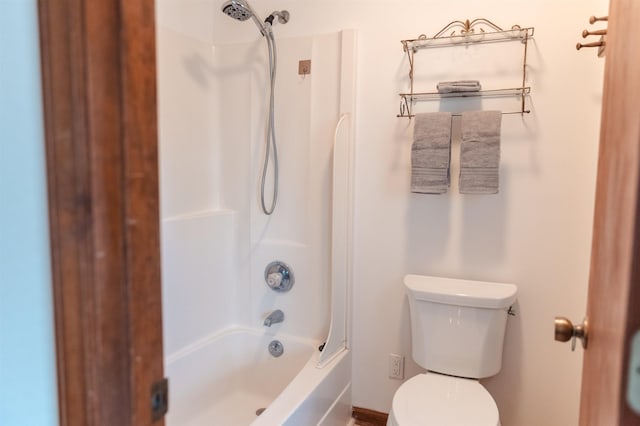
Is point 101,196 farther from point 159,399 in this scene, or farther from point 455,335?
point 455,335

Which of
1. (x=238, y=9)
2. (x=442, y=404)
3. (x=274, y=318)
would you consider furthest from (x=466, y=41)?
(x=274, y=318)

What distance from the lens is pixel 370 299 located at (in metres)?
2.12

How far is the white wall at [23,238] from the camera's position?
22.4 inches

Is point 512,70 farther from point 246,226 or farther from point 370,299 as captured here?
point 246,226

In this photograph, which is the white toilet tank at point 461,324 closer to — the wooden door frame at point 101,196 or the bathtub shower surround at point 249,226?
the bathtub shower surround at point 249,226

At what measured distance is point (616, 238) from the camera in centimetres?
62

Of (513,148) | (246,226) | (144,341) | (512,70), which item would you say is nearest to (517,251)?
(513,148)

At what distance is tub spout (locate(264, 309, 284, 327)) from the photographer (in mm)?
2250

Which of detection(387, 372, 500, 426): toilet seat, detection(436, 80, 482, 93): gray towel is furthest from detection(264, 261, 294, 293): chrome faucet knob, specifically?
detection(436, 80, 482, 93): gray towel

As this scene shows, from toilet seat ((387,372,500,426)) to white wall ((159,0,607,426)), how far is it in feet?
1.15

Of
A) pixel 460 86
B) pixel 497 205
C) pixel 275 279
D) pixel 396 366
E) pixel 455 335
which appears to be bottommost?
pixel 396 366

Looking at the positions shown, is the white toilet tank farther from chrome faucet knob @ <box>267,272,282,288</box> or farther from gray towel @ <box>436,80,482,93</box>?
gray towel @ <box>436,80,482,93</box>

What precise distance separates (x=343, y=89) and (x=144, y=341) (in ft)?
5.59

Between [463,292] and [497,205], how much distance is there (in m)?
0.43
